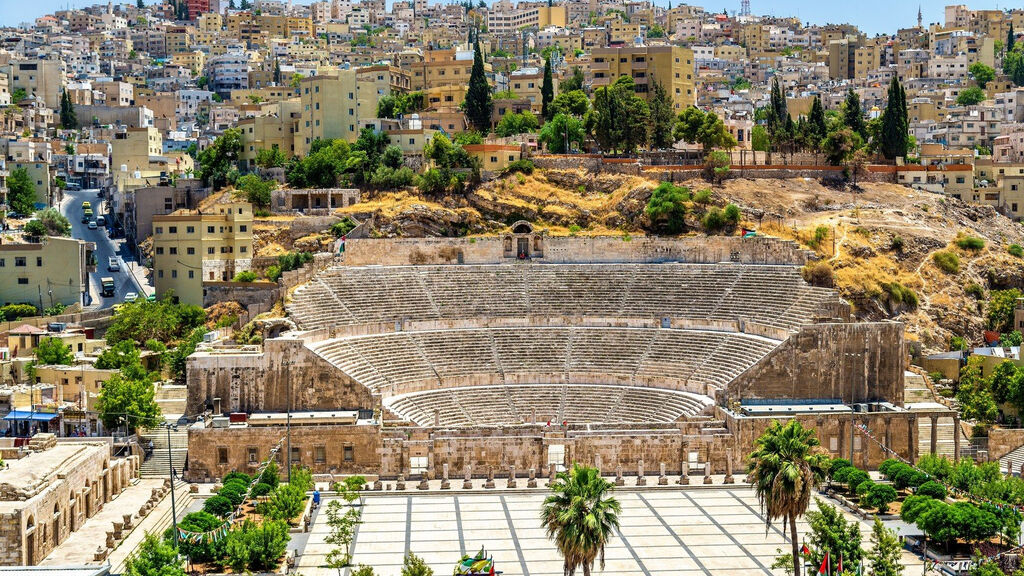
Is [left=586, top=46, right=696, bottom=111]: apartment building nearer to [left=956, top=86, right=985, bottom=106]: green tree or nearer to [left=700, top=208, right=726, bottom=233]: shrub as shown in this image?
[left=700, top=208, right=726, bottom=233]: shrub

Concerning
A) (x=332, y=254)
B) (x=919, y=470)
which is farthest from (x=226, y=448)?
(x=919, y=470)

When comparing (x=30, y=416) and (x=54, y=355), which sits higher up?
(x=54, y=355)

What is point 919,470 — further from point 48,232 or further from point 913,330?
point 48,232

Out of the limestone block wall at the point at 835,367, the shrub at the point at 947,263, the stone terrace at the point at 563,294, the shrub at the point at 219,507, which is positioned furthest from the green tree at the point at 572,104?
the shrub at the point at 219,507

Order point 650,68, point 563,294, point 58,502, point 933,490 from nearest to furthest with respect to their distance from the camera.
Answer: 1. point 58,502
2. point 933,490
3. point 563,294
4. point 650,68

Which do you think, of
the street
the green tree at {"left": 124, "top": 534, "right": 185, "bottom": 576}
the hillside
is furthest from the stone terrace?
the green tree at {"left": 124, "top": 534, "right": 185, "bottom": 576}

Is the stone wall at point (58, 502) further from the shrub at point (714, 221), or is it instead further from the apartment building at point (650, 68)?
the apartment building at point (650, 68)

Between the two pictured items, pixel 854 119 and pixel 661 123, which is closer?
pixel 661 123

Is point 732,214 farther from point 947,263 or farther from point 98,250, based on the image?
point 98,250

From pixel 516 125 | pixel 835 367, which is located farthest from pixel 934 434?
pixel 516 125
